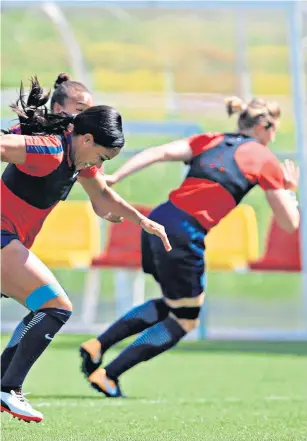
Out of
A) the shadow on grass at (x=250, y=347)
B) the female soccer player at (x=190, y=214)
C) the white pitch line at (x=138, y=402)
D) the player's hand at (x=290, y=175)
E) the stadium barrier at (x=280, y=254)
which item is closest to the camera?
the white pitch line at (x=138, y=402)

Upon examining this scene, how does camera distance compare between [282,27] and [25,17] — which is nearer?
[25,17]

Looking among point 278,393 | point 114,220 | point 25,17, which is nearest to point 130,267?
point 278,393

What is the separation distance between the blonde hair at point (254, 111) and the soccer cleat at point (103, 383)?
179 centimetres

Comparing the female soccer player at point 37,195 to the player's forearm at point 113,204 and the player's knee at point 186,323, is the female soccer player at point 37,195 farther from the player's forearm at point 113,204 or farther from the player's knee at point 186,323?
the player's knee at point 186,323

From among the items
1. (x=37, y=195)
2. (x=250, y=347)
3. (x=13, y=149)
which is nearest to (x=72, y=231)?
(x=250, y=347)

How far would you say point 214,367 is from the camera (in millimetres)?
9898

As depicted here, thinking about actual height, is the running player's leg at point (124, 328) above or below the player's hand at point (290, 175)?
below

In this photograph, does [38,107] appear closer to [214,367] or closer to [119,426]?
[119,426]

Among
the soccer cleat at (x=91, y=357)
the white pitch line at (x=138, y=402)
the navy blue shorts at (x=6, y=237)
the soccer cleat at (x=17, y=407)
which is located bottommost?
the white pitch line at (x=138, y=402)

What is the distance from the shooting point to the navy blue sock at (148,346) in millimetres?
8109

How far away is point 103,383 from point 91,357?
0.27 metres

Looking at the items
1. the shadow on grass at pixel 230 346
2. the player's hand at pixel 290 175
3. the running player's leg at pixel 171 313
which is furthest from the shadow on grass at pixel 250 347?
the player's hand at pixel 290 175

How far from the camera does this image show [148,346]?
812 centimetres

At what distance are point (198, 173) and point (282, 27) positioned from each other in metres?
35.3
